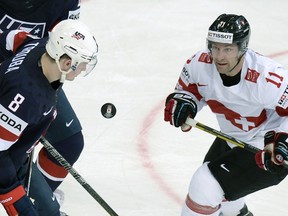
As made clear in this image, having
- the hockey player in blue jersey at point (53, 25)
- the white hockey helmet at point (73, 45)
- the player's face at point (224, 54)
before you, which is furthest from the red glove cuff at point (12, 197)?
the player's face at point (224, 54)

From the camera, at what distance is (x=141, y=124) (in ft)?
14.5

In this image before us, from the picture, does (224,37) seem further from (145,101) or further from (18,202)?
(145,101)

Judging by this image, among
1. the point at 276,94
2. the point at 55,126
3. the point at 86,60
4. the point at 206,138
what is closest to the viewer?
the point at 86,60

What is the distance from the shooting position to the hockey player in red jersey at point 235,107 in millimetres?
3072

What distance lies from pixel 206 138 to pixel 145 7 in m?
2.01

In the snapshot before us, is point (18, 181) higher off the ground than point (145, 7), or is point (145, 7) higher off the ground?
point (18, 181)

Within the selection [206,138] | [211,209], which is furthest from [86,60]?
[206,138]

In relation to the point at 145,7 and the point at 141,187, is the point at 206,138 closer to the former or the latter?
the point at 141,187

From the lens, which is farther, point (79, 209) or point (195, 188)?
point (79, 209)

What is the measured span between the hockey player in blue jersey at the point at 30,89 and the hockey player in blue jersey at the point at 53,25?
0.55 meters

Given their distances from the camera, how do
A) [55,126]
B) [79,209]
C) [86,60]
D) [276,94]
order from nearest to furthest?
[86,60] → [276,94] → [55,126] → [79,209]

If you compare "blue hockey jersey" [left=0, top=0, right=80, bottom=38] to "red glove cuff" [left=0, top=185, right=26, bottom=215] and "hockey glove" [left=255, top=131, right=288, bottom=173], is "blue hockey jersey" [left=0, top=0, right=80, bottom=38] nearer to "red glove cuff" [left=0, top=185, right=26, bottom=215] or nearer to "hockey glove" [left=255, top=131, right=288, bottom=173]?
"red glove cuff" [left=0, top=185, right=26, bottom=215]

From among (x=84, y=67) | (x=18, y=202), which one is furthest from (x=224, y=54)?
(x=18, y=202)

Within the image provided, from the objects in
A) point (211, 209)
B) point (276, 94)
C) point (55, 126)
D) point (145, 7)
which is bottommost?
point (145, 7)
